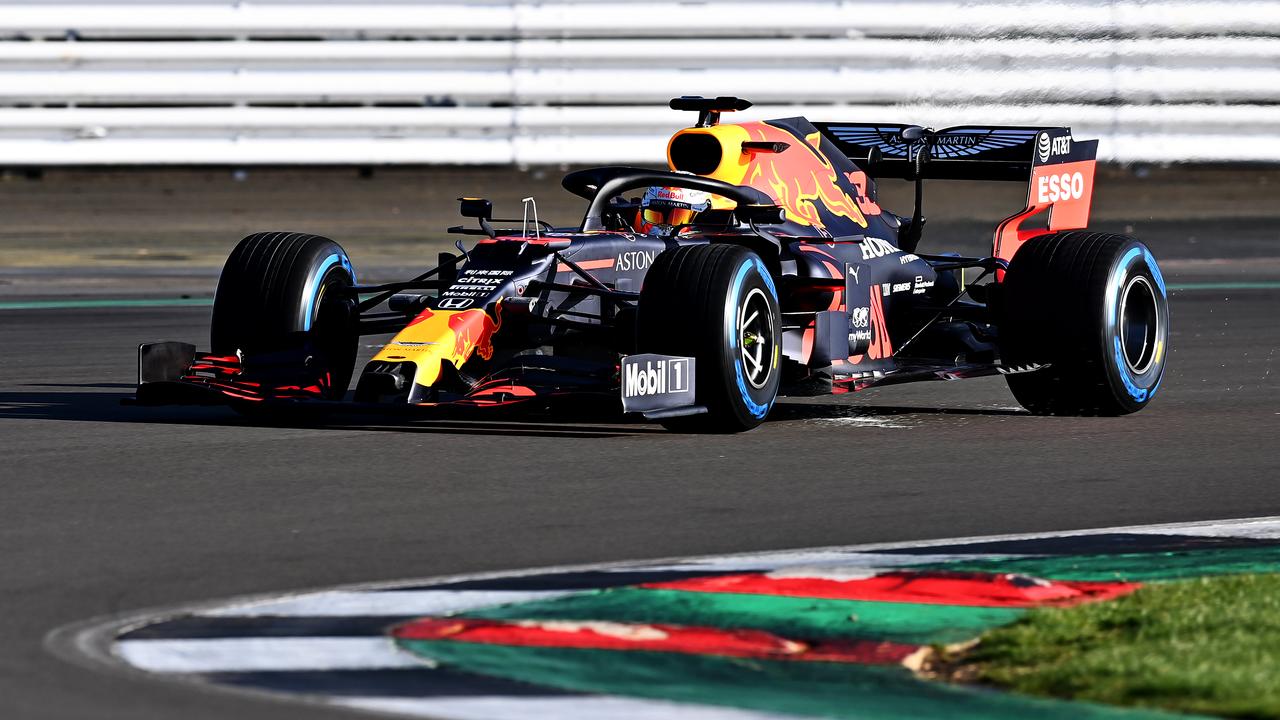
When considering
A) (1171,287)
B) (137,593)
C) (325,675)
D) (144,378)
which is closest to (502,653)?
(325,675)

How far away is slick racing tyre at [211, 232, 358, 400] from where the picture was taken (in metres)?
10.2

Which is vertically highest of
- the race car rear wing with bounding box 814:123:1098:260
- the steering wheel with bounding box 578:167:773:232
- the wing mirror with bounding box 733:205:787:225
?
the race car rear wing with bounding box 814:123:1098:260

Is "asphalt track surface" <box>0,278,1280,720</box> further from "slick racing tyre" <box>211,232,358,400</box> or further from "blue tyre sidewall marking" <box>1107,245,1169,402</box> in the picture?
"slick racing tyre" <box>211,232,358,400</box>

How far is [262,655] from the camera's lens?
5.28 metres

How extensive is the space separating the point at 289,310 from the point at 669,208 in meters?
1.80

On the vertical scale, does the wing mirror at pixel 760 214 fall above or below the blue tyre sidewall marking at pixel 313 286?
above

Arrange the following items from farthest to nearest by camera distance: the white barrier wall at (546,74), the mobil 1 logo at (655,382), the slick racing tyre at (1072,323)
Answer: the white barrier wall at (546,74) < the slick racing tyre at (1072,323) < the mobil 1 logo at (655,382)

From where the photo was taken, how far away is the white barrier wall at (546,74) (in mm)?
22438

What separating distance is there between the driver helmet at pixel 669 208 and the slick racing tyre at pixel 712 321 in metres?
1.13

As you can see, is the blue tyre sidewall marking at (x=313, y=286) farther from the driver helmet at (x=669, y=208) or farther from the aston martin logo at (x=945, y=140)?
the aston martin logo at (x=945, y=140)

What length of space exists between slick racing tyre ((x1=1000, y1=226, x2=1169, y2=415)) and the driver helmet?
143 cm

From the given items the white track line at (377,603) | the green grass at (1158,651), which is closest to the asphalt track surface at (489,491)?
the white track line at (377,603)

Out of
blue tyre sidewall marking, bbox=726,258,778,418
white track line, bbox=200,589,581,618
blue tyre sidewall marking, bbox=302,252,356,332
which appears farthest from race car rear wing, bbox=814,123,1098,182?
white track line, bbox=200,589,581,618

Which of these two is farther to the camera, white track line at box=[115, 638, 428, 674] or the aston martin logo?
the aston martin logo
